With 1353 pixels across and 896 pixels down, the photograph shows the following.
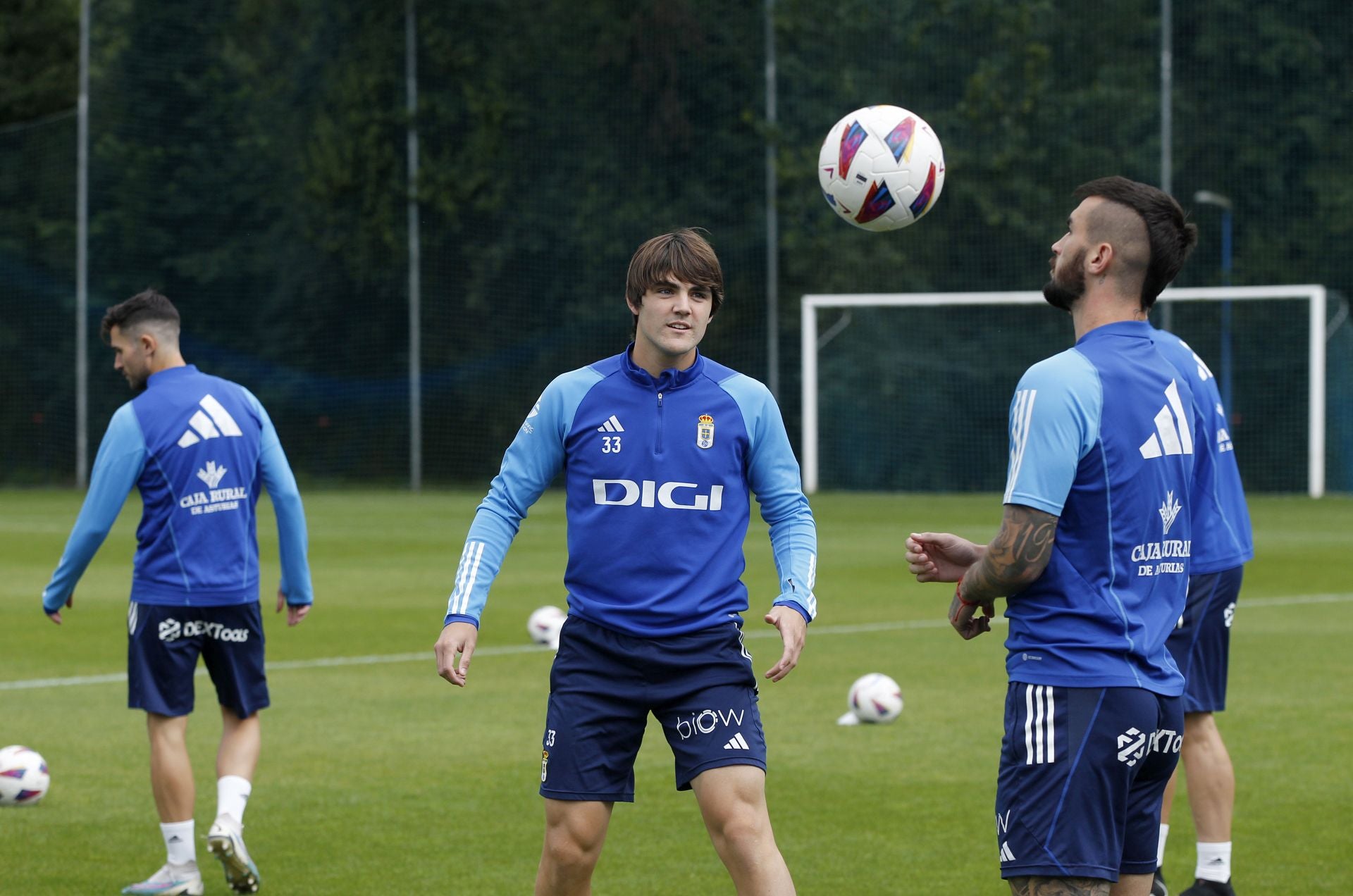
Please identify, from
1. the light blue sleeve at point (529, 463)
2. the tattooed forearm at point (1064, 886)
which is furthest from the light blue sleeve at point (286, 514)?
the tattooed forearm at point (1064, 886)

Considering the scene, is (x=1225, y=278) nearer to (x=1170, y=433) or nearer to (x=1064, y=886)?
(x=1170, y=433)

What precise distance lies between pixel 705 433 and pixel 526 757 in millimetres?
4676

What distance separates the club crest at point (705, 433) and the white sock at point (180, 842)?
9.50 ft

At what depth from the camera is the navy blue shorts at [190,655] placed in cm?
716

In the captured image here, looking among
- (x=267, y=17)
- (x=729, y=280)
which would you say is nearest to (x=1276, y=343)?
(x=729, y=280)

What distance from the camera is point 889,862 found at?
24.2 ft

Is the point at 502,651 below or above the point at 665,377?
below

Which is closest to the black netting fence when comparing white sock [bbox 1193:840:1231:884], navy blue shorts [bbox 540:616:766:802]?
white sock [bbox 1193:840:1231:884]

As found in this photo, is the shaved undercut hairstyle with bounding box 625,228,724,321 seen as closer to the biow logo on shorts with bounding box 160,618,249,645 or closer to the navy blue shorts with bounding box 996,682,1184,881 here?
the navy blue shorts with bounding box 996,682,1184,881

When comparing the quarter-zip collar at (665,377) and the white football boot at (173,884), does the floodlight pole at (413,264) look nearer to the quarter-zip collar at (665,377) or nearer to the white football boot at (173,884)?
the white football boot at (173,884)

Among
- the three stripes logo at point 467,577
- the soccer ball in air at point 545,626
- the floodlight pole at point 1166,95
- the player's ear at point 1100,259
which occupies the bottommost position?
the soccer ball in air at point 545,626

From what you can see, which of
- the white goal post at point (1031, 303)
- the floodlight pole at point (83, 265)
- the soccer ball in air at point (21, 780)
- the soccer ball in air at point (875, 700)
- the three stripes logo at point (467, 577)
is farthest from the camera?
the floodlight pole at point (83, 265)

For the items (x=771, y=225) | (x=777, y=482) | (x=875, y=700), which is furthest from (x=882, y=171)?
(x=771, y=225)

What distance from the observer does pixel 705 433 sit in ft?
17.4
